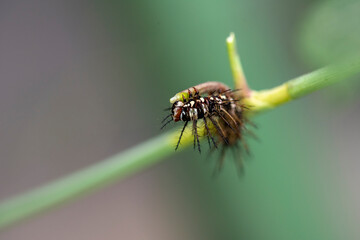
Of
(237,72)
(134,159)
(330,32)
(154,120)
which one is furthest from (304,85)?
(154,120)

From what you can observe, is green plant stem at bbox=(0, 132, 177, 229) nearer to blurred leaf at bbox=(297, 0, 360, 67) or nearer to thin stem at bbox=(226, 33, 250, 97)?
thin stem at bbox=(226, 33, 250, 97)

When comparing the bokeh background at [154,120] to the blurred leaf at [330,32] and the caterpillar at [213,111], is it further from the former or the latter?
the caterpillar at [213,111]

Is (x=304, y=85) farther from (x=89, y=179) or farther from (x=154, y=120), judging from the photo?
(x=154, y=120)

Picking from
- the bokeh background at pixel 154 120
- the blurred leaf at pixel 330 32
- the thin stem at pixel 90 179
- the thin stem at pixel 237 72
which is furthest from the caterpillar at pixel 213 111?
the bokeh background at pixel 154 120

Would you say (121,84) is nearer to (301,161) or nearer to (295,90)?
(301,161)

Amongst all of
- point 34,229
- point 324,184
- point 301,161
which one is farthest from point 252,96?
point 34,229

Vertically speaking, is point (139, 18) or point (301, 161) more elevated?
point (139, 18)
